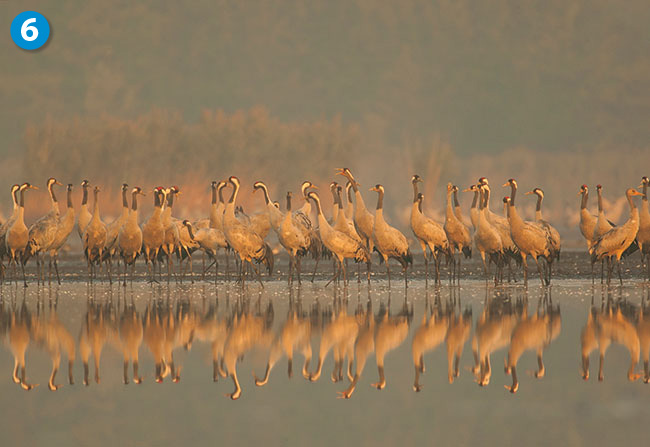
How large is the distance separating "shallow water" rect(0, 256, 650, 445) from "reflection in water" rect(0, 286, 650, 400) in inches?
1.4

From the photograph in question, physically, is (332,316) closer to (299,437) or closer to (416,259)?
(299,437)

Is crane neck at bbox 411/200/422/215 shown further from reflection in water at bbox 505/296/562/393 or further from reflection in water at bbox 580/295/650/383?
reflection in water at bbox 505/296/562/393

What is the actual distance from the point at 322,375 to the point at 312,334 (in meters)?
2.67

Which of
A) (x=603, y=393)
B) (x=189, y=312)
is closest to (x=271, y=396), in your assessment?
(x=603, y=393)

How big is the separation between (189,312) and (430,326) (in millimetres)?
3743

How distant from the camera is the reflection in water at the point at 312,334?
29.6 feet

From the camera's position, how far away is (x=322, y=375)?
28.5ft

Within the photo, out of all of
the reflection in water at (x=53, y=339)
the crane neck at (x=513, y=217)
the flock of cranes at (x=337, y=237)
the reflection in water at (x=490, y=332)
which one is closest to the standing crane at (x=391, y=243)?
the flock of cranes at (x=337, y=237)

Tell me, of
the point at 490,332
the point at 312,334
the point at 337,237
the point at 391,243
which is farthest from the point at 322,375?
the point at 391,243

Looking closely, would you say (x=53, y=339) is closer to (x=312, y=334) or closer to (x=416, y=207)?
(x=312, y=334)

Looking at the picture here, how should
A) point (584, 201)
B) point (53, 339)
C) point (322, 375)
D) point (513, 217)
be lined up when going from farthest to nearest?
point (584, 201), point (513, 217), point (53, 339), point (322, 375)

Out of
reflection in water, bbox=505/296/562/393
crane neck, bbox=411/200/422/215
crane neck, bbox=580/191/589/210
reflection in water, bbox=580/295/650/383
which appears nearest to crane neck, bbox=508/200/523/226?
crane neck, bbox=411/200/422/215

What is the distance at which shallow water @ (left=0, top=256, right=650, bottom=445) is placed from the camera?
665cm

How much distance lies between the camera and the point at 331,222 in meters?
24.6
